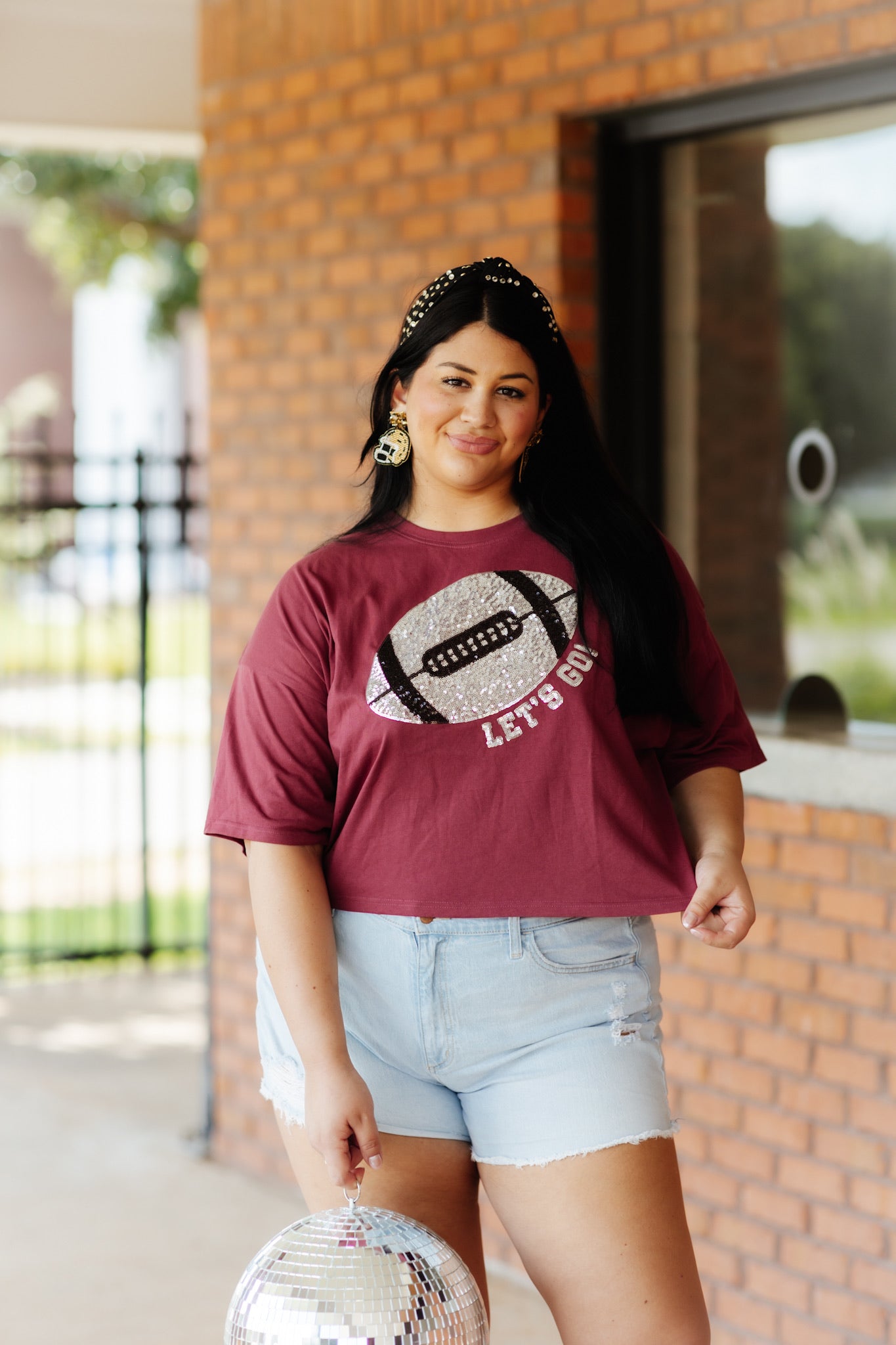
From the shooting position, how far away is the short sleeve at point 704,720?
2.31 meters

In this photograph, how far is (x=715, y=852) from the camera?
222 centimetres

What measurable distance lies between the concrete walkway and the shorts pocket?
6.67ft

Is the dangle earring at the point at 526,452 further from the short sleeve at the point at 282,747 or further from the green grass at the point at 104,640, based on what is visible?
the green grass at the point at 104,640

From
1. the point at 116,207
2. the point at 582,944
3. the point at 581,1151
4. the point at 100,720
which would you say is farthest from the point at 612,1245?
the point at 100,720

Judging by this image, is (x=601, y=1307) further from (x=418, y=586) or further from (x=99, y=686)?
(x=99, y=686)

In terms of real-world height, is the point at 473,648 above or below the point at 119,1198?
above

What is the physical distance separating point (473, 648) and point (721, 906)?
Result: 0.47 meters

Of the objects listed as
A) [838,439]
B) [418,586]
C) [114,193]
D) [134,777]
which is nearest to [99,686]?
[134,777]

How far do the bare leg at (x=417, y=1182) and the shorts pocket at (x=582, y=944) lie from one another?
304 millimetres

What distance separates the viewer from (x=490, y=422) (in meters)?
2.18

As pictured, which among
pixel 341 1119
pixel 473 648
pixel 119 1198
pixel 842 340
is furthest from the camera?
pixel 119 1198

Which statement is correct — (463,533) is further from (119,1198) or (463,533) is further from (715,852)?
(119,1198)

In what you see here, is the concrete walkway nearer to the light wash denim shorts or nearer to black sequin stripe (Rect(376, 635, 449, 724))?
the light wash denim shorts

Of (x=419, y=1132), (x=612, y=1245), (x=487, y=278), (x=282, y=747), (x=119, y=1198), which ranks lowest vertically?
(x=119, y=1198)
